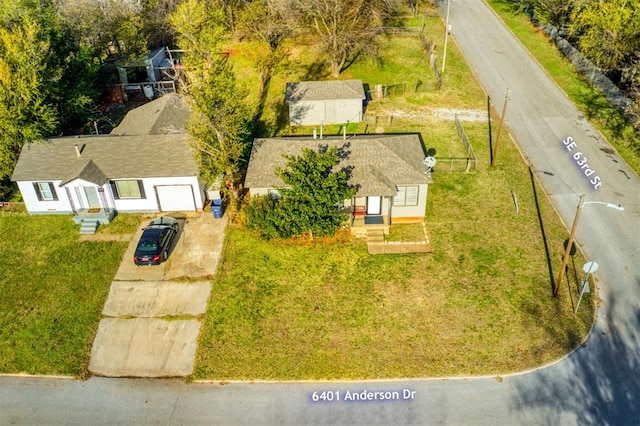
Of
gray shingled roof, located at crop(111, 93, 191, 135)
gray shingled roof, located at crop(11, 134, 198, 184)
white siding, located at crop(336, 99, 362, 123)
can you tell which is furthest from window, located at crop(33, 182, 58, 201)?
white siding, located at crop(336, 99, 362, 123)

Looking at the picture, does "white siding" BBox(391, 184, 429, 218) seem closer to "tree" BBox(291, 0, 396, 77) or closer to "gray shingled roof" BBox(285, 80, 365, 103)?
"gray shingled roof" BBox(285, 80, 365, 103)

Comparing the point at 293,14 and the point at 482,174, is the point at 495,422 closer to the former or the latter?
the point at 482,174

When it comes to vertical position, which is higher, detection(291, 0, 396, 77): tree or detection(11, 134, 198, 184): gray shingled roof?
detection(291, 0, 396, 77): tree

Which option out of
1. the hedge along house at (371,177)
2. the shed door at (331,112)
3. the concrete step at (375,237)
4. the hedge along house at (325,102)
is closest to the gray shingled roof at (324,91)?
the hedge along house at (325,102)

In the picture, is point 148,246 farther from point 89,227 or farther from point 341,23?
point 341,23

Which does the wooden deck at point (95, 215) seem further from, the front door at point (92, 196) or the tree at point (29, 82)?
the tree at point (29, 82)

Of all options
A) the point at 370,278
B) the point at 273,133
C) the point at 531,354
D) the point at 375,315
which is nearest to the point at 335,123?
the point at 273,133
